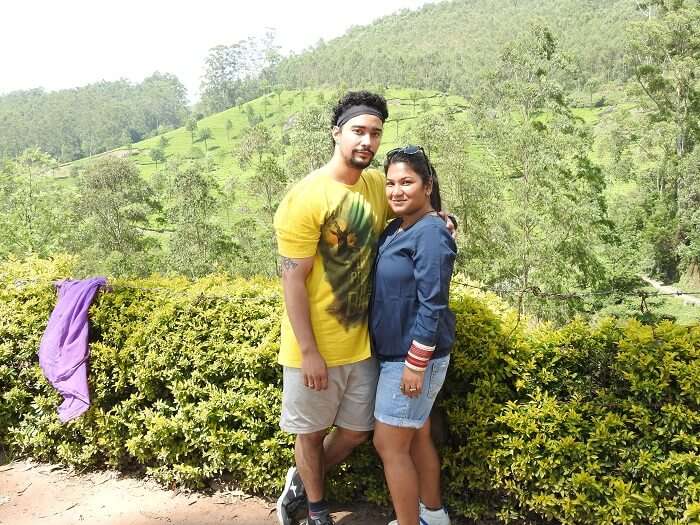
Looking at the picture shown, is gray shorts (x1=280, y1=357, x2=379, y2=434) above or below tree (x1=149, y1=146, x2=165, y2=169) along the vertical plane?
below

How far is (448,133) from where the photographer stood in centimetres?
2802

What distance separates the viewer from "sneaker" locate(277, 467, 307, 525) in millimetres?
3453

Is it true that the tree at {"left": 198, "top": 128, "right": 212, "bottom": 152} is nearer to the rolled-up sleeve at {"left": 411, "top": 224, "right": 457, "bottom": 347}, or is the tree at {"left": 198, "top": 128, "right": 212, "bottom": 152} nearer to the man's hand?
the man's hand

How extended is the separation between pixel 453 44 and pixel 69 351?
154043 millimetres

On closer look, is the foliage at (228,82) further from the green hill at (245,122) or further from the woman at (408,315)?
the woman at (408,315)

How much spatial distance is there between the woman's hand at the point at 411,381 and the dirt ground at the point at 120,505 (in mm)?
1349

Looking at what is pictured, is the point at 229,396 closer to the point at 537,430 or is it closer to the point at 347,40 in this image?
the point at 537,430

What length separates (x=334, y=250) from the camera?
2.80 metres

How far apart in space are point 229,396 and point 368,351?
137 centimetres

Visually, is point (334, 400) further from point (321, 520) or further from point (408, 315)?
point (321, 520)

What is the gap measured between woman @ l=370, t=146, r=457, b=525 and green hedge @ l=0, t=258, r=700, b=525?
0.65 meters

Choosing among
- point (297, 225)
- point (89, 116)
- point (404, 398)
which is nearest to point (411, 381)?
point (404, 398)

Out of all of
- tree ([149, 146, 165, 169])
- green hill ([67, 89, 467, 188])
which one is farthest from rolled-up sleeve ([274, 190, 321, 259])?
tree ([149, 146, 165, 169])

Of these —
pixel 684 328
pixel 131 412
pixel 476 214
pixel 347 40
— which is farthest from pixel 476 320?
pixel 347 40
